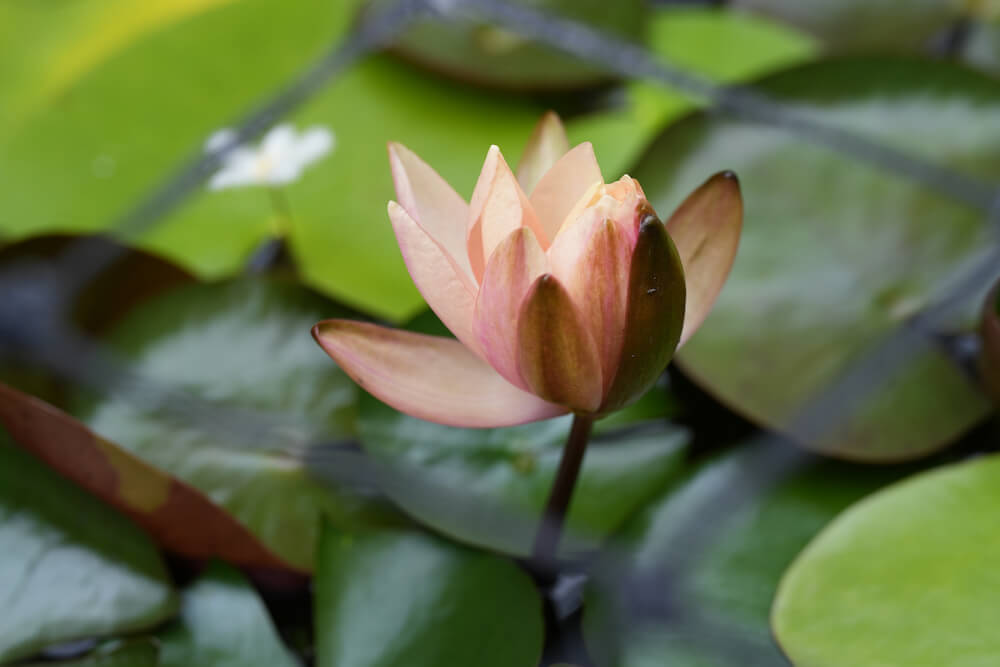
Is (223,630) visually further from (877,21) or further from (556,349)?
(877,21)

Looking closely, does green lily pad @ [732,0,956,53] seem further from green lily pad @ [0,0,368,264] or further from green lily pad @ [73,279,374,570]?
green lily pad @ [73,279,374,570]

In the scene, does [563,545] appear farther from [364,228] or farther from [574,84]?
[574,84]

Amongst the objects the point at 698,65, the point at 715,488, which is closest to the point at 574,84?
the point at 698,65

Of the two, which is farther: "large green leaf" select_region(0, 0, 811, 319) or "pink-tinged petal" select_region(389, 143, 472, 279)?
"large green leaf" select_region(0, 0, 811, 319)

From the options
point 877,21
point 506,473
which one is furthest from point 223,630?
point 877,21

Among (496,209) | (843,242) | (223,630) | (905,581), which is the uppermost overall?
(496,209)

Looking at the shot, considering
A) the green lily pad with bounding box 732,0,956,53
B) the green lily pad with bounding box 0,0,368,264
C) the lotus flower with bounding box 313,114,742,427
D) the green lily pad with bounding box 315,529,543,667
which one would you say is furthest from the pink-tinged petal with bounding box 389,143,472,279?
the green lily pad with bounding box 732,0,956,53

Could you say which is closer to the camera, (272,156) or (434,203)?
(434,203)
